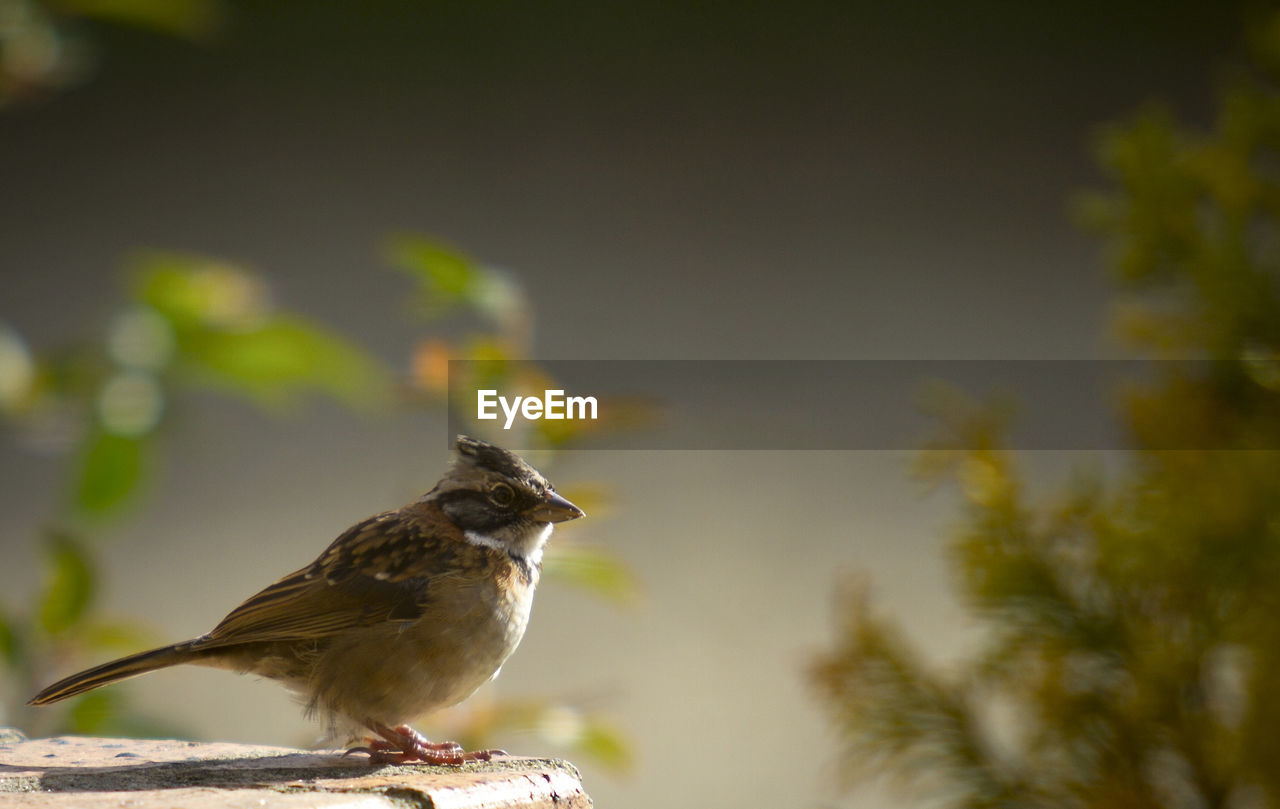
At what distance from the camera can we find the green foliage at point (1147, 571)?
4.20ft

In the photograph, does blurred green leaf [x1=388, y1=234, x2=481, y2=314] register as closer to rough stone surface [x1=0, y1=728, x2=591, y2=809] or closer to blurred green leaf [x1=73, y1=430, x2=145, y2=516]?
blurred green leaf [x1=73, y1=430, x2=145, y2=516]

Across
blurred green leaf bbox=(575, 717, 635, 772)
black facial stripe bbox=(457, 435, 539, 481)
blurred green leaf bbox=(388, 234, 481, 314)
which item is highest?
blurred green leaf bbox=(388, 234, 481, 314)

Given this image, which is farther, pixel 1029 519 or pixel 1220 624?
pixel 1029 519

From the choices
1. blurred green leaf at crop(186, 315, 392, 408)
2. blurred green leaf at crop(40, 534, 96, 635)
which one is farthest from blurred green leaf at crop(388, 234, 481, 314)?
blurred green leaf at crop(40, 534, 96, 635)

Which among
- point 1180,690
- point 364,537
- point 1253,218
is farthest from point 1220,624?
point 364,537

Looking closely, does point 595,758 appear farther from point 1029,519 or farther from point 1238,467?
point 1238,467

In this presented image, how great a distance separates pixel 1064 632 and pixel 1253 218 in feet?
2.07

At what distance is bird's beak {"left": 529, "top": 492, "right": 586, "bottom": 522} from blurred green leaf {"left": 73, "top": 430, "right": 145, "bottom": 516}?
0.44m

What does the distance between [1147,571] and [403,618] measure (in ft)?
2.81

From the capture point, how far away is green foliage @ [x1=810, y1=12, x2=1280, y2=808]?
128 centimetres

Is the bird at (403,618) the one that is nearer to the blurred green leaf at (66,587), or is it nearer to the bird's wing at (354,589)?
the bird's wing at (354,589)

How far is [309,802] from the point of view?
814 mm

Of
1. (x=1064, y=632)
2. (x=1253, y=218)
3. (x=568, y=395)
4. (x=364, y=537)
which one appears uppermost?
(x=1253, y=218)

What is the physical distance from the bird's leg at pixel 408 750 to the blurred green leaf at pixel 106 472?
0.36 meters
